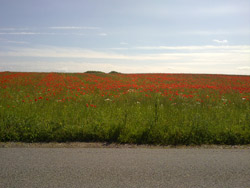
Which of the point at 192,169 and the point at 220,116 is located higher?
the point at 220,116

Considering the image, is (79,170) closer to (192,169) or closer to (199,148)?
(192,169)

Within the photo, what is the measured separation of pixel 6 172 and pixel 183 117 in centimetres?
493

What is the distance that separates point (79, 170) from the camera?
3475 mm

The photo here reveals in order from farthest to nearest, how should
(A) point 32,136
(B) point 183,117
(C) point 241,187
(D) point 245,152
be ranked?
(B) point 183,117
(A) point 32,136
(D) point 245,152
(C) point 241,187

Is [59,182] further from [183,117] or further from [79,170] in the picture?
[183,117]

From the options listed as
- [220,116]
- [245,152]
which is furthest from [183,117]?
[245,152]

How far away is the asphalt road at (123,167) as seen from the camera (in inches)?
122

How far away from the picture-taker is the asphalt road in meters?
3.11

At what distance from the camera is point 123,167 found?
3.59m

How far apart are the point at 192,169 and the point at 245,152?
1.60 meters

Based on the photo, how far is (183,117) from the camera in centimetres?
647

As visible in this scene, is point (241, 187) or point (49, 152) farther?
point (49, 152)

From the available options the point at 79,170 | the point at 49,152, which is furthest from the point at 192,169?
the point at 49,152

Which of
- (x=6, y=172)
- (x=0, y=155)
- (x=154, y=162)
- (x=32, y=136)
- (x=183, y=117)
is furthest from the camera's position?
(x=183, y=117)
